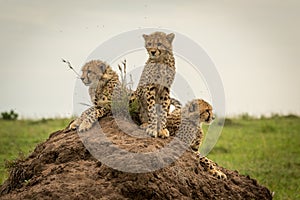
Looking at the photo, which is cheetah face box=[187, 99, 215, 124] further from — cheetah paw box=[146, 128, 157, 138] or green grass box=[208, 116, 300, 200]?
green grass box=[208, 116, 300, 200]

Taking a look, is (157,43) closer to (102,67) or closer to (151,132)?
(102,67)

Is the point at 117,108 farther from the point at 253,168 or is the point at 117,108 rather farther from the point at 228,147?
the point at 228,147

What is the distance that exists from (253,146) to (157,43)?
6.66 m

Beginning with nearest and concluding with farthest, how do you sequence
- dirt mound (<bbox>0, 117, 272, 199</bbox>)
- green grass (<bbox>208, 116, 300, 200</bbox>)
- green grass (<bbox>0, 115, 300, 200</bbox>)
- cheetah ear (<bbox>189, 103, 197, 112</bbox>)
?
dirt mound (<bbox>0, 117, 272, 199</bbox>) → cheetah ear (<bbox>189, 103, 197, 112</bbox>) → green grass (<bbox>208, 116, 300, 200</bbox>) → green grass (<bbox>0, 115, 300, 200</bbox>)

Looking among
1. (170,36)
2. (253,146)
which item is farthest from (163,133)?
(253,146)

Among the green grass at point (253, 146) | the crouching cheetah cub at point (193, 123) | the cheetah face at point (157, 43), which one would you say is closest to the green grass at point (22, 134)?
the green grass at point (253, 146)

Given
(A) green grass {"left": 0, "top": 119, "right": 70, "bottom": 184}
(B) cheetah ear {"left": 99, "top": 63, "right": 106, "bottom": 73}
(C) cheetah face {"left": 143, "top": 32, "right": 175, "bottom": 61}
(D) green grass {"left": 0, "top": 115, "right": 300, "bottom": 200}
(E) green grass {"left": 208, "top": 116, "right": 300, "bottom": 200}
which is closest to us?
(C) cheetah face {"left": 143, "top": 32, "right": 175, "bottom": 61}

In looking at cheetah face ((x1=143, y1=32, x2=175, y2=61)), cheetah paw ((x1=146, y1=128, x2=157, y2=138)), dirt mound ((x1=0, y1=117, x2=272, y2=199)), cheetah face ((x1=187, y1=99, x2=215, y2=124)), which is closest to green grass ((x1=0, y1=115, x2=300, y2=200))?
cheetah face ((x1=187, y1=99, x2=215, y2=124))

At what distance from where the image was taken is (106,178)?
556cm

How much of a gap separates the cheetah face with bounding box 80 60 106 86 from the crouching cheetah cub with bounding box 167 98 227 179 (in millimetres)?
819

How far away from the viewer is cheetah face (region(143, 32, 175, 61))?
6101 mm

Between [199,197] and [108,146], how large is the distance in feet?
3.11

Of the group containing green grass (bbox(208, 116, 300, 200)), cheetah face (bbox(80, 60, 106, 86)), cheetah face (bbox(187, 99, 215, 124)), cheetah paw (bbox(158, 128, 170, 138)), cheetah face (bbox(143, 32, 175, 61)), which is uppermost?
cheetah face (bbox(143, 32, 175, 61))

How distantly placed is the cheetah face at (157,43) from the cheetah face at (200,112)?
2.49ft
